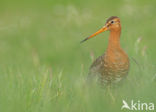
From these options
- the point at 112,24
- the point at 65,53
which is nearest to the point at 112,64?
the point at 112,24

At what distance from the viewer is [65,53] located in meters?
12.5

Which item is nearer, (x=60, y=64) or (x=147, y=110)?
(x=147, y=110)

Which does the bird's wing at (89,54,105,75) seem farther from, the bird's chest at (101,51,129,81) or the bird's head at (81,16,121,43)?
the bird's head at (81,16,121,43)

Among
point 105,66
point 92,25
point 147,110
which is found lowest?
point 147,110

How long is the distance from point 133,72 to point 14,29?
945 centimetres

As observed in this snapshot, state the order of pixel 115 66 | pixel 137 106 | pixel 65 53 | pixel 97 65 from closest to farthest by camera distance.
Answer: pixel 137 106
pixel 115 66
pixel 97 65
pixel 65 53

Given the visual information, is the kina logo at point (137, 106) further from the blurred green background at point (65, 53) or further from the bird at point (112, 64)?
the bird at point (112, 64)

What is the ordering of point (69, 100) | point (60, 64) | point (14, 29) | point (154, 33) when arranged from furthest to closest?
1. point (14, 29)
2. point (154, 33)
3. point (60, 64)
4. point (69, 100)

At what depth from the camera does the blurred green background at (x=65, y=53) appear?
4668 millimetres

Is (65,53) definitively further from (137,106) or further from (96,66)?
(137,106)

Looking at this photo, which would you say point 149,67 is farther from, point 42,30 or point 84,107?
point 42,30

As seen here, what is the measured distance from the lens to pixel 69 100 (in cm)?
473

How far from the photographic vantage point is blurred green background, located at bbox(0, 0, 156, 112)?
4668 millimetres

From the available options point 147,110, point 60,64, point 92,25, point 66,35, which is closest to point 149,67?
point 147,110
